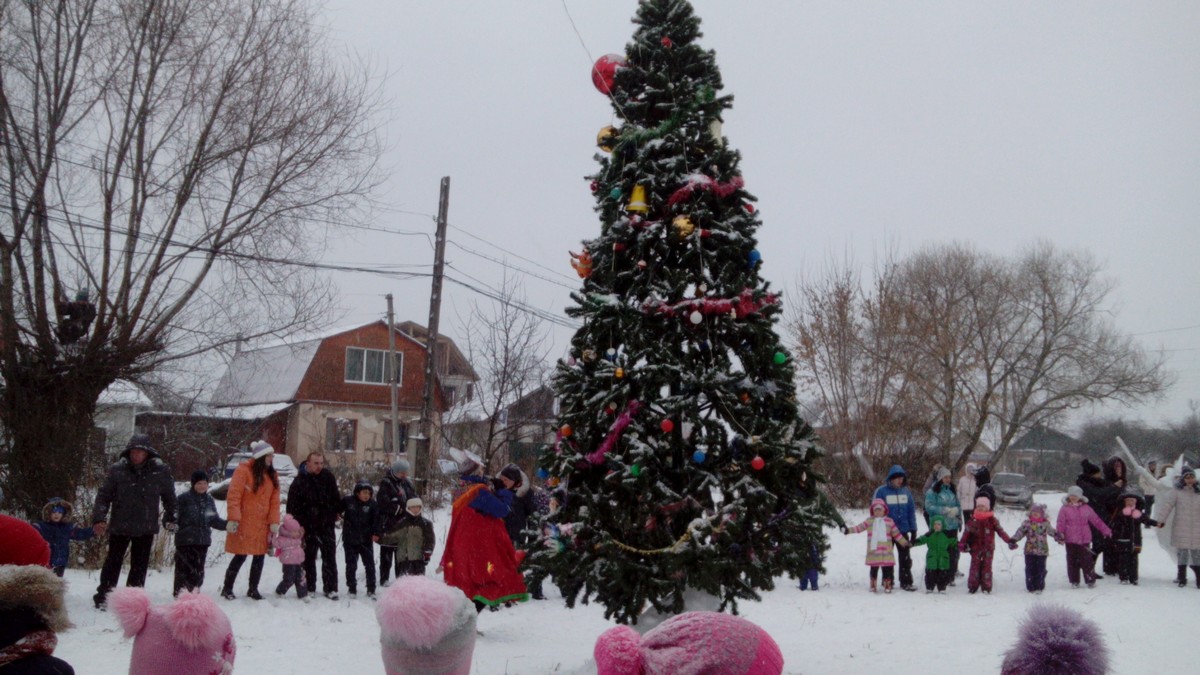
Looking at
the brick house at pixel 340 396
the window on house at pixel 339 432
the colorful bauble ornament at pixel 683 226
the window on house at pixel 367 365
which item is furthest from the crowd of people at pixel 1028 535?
the window on house at pixel 367 365

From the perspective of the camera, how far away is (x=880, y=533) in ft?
42.5

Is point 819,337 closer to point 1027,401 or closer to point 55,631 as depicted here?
point 1027,401

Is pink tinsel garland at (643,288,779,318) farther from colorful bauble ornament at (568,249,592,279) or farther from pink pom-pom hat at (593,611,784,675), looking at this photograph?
pink pom-pom hat at (593,611,784,675)

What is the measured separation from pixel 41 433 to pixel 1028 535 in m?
13.3

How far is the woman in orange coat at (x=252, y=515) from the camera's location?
10.3 metres

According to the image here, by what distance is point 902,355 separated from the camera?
81.0 feet

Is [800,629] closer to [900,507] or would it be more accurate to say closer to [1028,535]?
[900,507]

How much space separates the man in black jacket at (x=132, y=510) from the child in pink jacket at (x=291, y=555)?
1.34 meters

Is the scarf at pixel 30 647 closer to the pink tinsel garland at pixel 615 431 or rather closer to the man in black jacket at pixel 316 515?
the pink tinsel garland at pixel 615 431

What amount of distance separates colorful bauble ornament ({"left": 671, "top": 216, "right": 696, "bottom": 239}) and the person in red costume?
11.5ft

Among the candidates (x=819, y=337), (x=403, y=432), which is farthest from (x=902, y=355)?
(x=403, y=432)

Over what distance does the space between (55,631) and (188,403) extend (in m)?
14.8

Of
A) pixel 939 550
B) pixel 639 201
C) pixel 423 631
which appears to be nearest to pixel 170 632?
pixel 423 631

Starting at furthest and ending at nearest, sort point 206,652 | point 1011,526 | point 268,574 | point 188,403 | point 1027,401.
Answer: point 1027,401
point 1011,526
point 188,403
point 268,574
point 206,652
